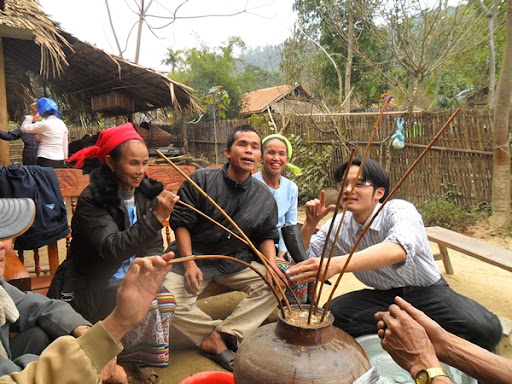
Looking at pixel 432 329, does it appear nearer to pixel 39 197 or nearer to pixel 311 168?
pixel 39 197

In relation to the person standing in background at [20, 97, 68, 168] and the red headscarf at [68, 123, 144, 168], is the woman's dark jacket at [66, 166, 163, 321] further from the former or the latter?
the person standing in background at [20, 97, 68, 168]

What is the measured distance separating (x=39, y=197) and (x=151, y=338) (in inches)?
60.1

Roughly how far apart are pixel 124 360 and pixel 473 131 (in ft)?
20.8

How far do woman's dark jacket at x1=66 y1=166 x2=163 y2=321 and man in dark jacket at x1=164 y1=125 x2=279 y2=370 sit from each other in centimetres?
47

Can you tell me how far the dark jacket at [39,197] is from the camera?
9.24 ft

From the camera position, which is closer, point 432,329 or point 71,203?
point 432,329

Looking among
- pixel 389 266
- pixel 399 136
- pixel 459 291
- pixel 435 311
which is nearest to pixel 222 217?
pixel 389 266

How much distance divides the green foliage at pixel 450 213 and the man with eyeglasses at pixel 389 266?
13.9ft

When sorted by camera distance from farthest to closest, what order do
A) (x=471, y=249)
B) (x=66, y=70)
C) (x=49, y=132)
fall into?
1. (x=66, y=70)
2. (x=49, y=132)
3. (x=471, y=249)

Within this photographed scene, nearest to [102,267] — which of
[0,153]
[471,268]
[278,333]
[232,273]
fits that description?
[232,273]

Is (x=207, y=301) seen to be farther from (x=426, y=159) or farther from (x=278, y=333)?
(x=426, y=159)

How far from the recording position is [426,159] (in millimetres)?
7023

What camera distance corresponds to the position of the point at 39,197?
2936mm

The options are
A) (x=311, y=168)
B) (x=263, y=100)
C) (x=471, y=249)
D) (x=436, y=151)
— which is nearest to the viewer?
(x=471, y=249)
